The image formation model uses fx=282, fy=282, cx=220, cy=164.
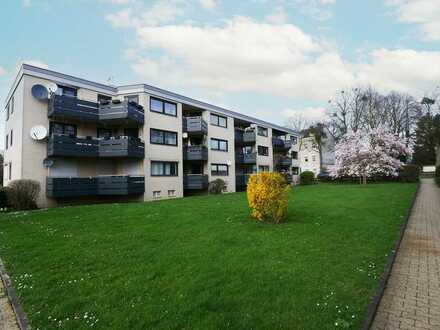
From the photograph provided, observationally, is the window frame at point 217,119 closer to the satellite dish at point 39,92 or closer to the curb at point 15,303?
the satellite dish at point 39,92

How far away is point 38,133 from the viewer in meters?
18.0

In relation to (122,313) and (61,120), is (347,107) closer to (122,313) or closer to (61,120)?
(61,120)

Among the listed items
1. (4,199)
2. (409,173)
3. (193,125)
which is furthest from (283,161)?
(4,199)

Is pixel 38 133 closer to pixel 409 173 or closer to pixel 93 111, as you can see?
pixel 93 111

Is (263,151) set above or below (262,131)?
below

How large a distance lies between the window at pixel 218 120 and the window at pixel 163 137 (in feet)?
18.7

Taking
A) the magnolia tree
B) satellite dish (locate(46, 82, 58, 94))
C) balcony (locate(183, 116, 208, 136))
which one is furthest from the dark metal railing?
the magnolia tree

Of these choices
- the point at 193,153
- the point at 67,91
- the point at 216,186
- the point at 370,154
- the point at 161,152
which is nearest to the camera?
the point at 67,91

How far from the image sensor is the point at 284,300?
4.45 metres

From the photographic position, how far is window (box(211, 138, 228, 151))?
2911 cm

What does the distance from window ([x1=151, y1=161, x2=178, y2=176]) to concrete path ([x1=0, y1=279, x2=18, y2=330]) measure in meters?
17.9

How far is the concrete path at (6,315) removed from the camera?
403cm

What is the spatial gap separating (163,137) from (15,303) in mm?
19881

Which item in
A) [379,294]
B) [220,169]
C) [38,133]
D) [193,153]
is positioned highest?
[38,133]
